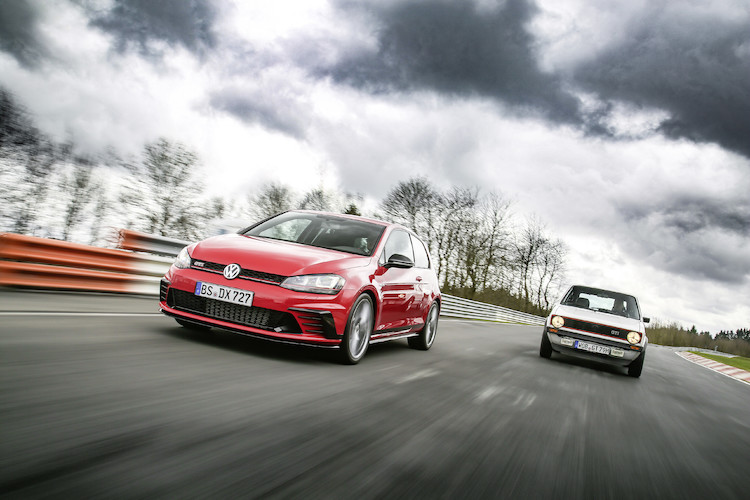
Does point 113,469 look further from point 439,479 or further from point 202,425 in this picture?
point 439,479

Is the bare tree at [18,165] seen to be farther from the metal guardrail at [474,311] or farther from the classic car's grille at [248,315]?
the classic car's grille at [248,315]

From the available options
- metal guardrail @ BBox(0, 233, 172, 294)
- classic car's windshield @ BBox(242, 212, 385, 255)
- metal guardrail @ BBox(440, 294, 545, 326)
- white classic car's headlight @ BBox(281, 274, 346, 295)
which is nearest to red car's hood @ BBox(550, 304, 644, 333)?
classic car's windshield @ BBox(242, 212, 385, 255)

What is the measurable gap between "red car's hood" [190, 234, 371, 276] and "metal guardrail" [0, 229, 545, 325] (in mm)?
3304

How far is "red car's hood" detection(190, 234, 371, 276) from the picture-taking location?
504 centimetres

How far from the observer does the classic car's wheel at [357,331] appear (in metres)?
5.33

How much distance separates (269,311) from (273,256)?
0.56m

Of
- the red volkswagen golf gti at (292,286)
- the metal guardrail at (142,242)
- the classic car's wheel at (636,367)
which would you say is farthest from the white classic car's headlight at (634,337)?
the metal guardrail at (142,242)

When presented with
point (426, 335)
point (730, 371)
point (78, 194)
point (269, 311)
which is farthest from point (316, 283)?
point (78, 194)

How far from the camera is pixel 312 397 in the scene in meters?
3.89

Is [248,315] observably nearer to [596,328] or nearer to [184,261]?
[184,261]

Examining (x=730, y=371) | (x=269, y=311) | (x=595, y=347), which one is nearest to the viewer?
(x=269, y=311)

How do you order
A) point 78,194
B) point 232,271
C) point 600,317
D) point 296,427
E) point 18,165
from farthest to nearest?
point 78,194
point 18,165
point 600,317
point 232,271
point 296,427

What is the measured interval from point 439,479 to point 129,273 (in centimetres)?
757

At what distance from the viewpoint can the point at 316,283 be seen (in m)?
5.05
